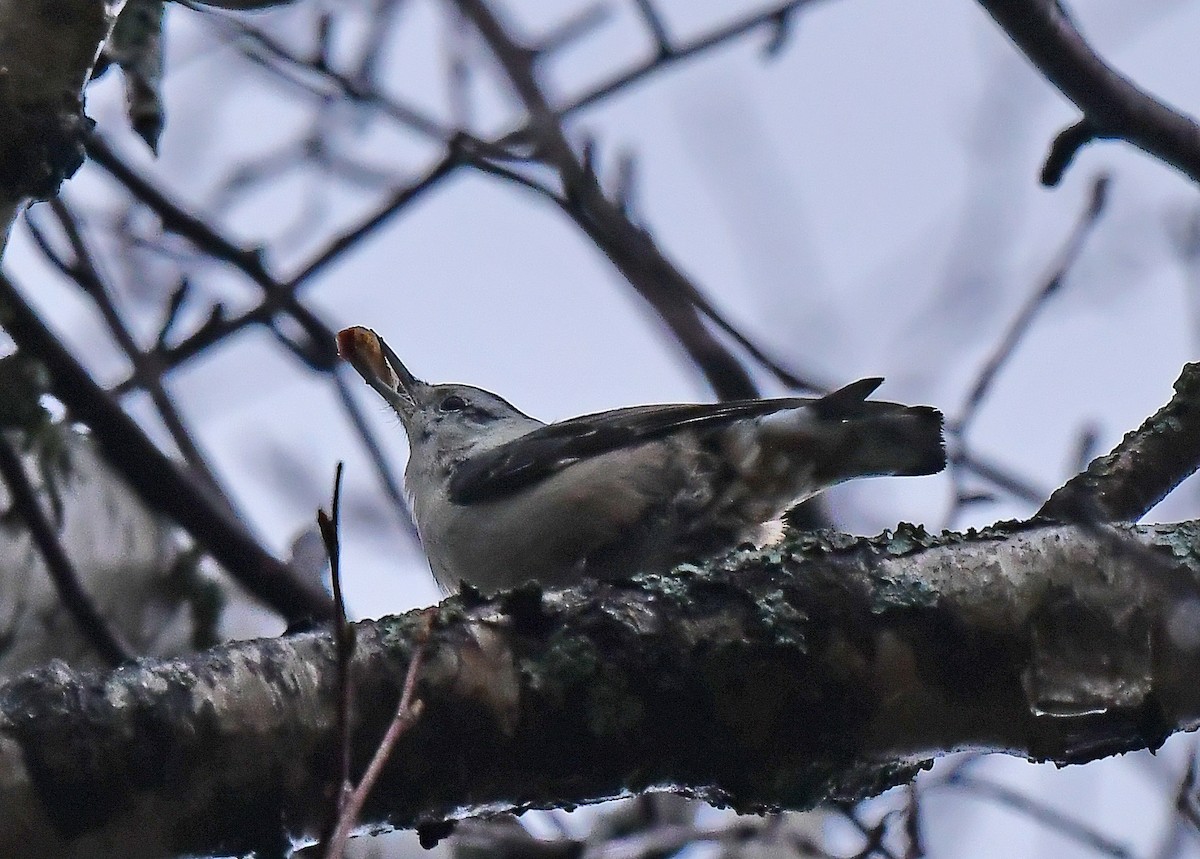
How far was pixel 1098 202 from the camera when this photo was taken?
8.93 feet

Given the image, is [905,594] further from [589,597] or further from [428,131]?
[428,131]

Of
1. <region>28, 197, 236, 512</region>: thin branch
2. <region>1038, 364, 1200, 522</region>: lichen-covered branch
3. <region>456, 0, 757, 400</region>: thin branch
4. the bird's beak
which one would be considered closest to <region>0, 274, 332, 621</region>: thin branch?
<region>28, 197, 236, 512</region>: thin branch

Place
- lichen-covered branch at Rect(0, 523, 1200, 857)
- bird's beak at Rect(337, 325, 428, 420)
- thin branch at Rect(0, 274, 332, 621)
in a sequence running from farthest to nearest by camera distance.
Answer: bird's beak at Rect(337, 325, 428, 420), thin branch at Rect(0, 274, 332, 621), lichen-covered branch at Rect(0, 523, 1200, 857)

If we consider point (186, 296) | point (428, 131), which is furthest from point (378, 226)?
point (186, 296)

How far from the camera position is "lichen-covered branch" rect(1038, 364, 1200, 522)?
198cm

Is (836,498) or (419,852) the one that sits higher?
(836,498)

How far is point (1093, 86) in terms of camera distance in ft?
6.40

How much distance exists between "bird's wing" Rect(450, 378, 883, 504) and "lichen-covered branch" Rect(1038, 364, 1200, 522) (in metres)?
0.71

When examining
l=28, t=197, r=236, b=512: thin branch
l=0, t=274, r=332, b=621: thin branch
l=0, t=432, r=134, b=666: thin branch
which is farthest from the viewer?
l=28, t=197, r=236, b=512: thin branch

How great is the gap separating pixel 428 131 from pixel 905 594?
1801mm

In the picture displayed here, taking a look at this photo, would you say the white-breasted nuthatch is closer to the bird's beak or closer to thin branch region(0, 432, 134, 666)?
thin branch region(0, 432, 134, 666)

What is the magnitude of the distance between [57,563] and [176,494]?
293 mm

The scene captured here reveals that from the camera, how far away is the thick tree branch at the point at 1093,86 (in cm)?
192

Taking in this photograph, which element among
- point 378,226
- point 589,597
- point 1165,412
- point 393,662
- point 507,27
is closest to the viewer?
point 393,662
